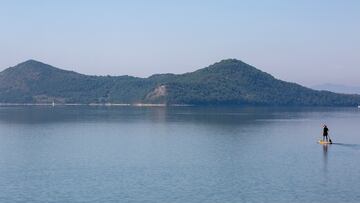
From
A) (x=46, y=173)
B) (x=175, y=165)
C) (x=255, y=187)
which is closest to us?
(x=255, y=187)

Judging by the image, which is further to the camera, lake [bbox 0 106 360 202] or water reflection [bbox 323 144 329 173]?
water reflection [bbox 323 144 329 173]

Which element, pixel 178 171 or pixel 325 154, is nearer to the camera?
pixel 178 171

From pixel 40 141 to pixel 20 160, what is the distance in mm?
24190

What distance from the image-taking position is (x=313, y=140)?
93.4m

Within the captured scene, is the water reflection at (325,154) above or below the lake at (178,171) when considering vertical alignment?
above

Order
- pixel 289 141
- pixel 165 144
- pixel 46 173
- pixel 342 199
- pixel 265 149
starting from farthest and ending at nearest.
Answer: pixel 289 141
pixel 165 144
pixel 265 149
pixel 46 173
pixel 342 199

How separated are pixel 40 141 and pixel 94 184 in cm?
4094

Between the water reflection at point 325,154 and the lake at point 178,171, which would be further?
the water reflection at point 325,154

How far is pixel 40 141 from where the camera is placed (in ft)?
286

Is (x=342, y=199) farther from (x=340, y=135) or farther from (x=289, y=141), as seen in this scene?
(x=340, y=135)

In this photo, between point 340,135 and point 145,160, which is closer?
point 145,160

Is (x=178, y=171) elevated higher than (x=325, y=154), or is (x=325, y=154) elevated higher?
(x=325, y=154)

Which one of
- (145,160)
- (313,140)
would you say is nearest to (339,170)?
(145,160)

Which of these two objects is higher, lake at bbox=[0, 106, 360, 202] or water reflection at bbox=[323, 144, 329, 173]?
water reflection at bbox=[323, 144, 329, 173]
